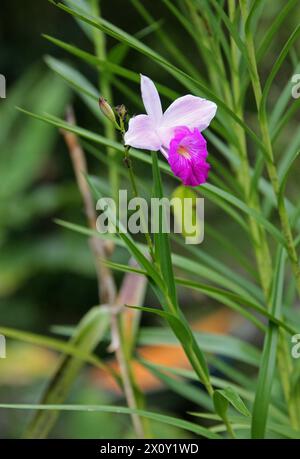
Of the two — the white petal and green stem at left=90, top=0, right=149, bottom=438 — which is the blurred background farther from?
the white petal

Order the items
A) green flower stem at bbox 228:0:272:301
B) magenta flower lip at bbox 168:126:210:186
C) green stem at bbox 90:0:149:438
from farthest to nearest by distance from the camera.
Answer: green stem at bbox 90:0:149:438 < green flower stem at bbox 228:0:272:301 < magenta flower lip at bbox 168:126:210:186

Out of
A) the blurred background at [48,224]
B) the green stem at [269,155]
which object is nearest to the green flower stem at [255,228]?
the green stem at [269,155]

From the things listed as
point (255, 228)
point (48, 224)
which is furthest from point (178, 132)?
point (48, 224)

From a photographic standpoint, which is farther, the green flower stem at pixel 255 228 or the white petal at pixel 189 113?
the green flower stem at pixel 255 228

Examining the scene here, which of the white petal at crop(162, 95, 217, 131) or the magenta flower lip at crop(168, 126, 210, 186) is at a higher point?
the white petal at crop(162, 95, 217, 131)

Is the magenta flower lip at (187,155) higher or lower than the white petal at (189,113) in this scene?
lower

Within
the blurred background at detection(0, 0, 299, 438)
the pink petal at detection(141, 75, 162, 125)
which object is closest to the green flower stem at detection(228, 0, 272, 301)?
the pink petal at detection(141, 75, 162, 125)

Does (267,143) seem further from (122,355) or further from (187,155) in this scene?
(122,355)

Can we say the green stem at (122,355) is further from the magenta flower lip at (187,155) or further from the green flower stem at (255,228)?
the magenta flower lip at (187,155)
